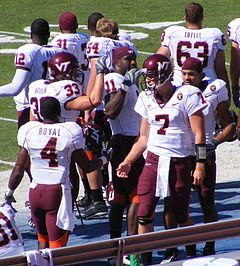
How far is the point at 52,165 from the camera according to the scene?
795cm

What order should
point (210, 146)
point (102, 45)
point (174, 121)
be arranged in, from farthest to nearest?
1. point (102, 45)
2. point (210, 146)
3. point (174, 121)

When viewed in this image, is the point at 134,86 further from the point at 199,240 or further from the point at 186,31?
the point at 199,240

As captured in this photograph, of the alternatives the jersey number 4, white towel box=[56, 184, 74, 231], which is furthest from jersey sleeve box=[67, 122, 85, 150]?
white towel box=[56, 184, 74, 231]

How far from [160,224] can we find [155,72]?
216 centimetres

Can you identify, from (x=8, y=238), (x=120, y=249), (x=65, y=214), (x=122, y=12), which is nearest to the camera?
(x=120, y=249)

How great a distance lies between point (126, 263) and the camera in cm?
864

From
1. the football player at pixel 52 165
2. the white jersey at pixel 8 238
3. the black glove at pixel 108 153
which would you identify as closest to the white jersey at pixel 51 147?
the football player at pixel 52 165

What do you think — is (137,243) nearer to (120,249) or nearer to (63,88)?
(120,249)

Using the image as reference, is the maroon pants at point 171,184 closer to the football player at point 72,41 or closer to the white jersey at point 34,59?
the white jersey at point 34,59

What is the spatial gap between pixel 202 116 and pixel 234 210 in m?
2.46

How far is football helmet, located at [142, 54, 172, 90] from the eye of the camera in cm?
824

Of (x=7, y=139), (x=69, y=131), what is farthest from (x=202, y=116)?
(x=7, y=139)

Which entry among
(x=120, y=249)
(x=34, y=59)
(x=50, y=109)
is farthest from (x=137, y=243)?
(x=34, y=59)

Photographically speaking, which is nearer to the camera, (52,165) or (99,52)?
(52,165)
